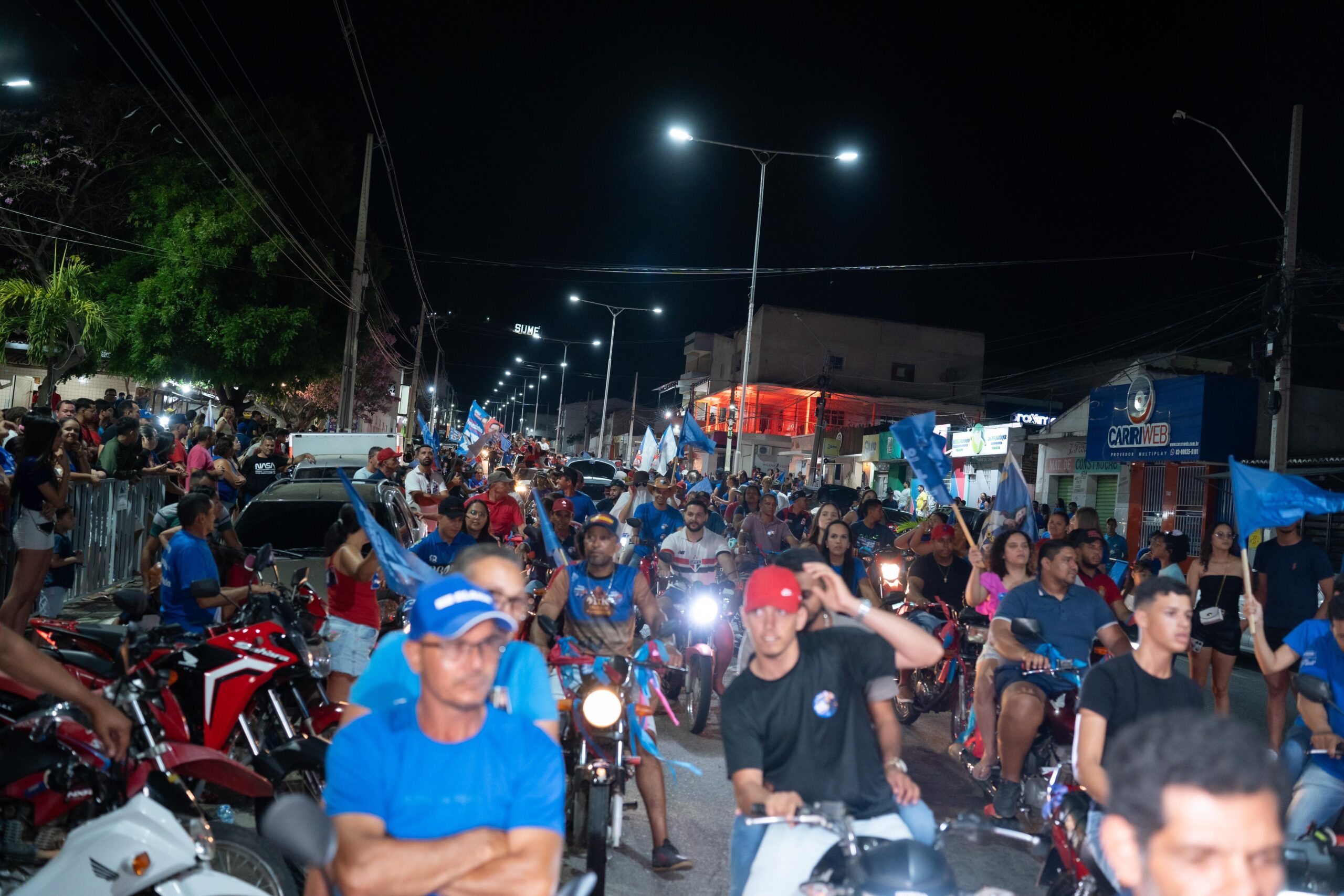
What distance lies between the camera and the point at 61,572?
9820mm

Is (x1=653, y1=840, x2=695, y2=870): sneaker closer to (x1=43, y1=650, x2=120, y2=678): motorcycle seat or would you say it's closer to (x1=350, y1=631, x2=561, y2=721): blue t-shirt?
(x1=350, y1=631, x2=561, y2=721): blue t-shirt

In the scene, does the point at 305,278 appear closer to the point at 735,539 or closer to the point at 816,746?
the point at 735,539

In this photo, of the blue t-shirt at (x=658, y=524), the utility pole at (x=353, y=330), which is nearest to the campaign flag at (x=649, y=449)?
the utility pole at (x=353, y=330)

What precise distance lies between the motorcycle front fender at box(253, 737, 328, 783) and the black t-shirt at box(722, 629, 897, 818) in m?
1.77

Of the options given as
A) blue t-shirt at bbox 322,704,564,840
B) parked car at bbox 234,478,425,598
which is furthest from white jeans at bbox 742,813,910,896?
parked car at bbox 234,478,425,598

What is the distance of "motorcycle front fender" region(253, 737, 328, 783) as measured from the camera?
13.6ft

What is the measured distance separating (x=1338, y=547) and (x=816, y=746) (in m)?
20.3

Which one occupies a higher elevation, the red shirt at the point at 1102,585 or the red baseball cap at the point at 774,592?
the red baseball cap at the point at 774,592

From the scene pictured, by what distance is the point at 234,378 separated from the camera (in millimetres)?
25609

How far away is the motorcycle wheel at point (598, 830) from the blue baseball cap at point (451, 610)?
2.24 m

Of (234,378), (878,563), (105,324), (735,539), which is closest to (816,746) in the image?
(878,563)

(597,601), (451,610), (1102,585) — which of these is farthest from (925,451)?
(451,610)

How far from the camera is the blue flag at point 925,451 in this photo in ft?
29.0

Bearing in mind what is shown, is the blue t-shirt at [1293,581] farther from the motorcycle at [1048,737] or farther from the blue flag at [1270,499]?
the motorcycle at [1048,737]
